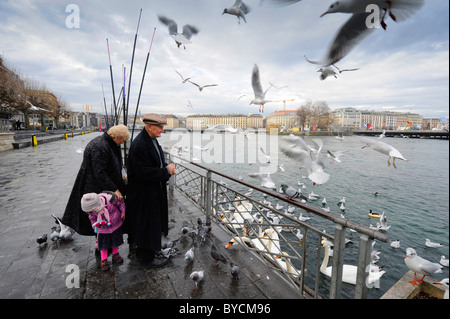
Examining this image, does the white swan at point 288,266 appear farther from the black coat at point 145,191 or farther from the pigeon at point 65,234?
the pigeon at point 65,234

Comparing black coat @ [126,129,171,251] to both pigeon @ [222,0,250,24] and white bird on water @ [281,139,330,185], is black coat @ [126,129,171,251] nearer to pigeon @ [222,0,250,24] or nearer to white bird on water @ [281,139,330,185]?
white bird on water @ [281,139,330,185]

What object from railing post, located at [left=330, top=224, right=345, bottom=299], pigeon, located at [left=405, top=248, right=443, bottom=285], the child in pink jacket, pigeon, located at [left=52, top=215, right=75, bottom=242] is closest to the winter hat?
the child in pink jacket

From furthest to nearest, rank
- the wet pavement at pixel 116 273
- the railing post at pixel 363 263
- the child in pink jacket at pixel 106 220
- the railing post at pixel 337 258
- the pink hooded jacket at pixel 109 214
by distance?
the pink hooded jacket at pixel 109 214 < the child in pink jacket at pixel 106 220 < the wet pavement at pixel 116 273 < the railing post at pixel 337 258 < the railing post at pixel 363 263

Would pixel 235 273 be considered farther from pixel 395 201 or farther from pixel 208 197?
pixel 395 201

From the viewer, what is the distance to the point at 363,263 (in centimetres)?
147

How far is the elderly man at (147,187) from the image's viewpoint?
2.23m

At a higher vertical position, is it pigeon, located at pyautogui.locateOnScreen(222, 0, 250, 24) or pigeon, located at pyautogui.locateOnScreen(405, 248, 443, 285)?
pigeon, located at pyautogui.locateOnScreen(222, 0, 250, 24)

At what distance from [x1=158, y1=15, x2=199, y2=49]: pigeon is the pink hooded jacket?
5.43 meters

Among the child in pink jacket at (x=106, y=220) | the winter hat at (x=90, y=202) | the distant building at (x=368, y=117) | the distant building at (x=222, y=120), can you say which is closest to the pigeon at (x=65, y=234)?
the child in pink jacket at (x=106, y=220)

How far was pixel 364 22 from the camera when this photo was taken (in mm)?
2836

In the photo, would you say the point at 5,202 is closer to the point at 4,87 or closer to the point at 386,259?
the point at 386,259

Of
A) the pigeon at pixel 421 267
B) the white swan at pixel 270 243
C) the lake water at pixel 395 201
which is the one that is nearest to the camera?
the white swan at pixel 270 243

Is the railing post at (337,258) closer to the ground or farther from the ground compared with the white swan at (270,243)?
farther from the ground

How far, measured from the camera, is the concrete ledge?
2.84m
